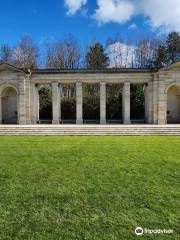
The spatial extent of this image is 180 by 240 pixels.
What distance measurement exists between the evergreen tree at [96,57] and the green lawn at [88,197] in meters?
42.0

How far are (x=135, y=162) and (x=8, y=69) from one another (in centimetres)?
2341

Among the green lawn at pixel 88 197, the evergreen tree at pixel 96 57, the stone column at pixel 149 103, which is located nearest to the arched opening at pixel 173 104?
the stone column at pixel 149 103

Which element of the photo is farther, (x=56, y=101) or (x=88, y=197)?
(x=56, y=101)

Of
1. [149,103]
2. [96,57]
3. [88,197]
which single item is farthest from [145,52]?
[88,197]

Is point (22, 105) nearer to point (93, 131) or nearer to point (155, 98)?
point (93, 131)

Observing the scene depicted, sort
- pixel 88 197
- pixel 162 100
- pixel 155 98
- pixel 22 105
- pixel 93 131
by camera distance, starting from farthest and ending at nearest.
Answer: pixel 22 105 < pixel 155 98 < pixel 162 100 < pixel 93 131 < pixel 88 197

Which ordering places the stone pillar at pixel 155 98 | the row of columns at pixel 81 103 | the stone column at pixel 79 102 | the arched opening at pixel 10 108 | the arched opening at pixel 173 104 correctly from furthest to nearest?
the arched opening at pixel 10 108
the arched opening at pixel 173 104
the stone column at pixel 79 102
the row of columns at pixel 81 103
the stone pillar at pixel 155 98

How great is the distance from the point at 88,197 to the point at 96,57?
1800 inches

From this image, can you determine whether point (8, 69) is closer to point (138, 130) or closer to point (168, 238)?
point (138, 130)

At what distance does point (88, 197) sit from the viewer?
5.54m

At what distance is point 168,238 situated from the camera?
12.7 feet

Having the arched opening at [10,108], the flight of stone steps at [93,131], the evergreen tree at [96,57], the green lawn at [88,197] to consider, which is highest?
the evergreen tree at [96,57]

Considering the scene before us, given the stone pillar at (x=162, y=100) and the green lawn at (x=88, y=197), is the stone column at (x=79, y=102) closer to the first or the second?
the stone pillar at (x=162, y=100)

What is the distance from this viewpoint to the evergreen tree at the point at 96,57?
4866 centimetres
